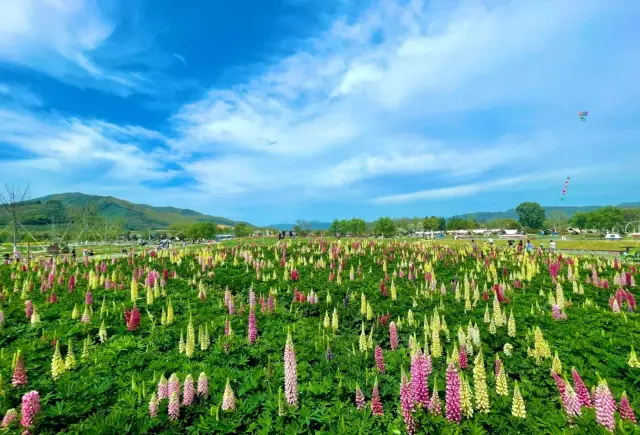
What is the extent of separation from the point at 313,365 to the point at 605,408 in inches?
178

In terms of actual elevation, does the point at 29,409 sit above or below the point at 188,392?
above

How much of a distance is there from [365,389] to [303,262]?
586 inches

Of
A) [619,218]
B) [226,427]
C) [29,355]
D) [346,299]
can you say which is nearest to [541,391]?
[226,427]

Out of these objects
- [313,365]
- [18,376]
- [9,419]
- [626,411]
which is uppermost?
[18,376]

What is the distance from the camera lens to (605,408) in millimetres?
3795

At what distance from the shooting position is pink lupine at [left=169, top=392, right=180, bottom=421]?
14.4 ft

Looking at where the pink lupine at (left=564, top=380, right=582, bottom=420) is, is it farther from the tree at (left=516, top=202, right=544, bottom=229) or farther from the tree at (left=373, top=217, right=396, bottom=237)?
the tree at (left=516, top=202, right=544, bottom=229)

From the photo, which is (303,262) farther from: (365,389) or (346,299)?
(365,389)

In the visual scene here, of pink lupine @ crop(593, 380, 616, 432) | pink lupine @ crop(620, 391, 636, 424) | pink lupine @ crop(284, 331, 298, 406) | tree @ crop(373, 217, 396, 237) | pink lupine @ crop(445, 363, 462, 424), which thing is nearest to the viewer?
pink lupine @ crop(593, 380, 616, 432)

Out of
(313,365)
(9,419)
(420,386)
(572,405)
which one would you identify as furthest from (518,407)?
(9,419)

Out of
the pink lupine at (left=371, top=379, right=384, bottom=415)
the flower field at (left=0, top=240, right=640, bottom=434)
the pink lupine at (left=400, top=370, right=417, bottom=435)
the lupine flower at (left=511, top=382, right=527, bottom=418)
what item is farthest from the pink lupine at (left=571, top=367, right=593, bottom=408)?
the pink lupine at (left=371, top=379, right=384, bottom=415)

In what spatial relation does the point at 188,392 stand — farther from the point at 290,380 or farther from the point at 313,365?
the point at 313,365

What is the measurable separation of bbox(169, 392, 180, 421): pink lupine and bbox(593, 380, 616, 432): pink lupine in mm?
5488

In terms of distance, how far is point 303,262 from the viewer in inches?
787
